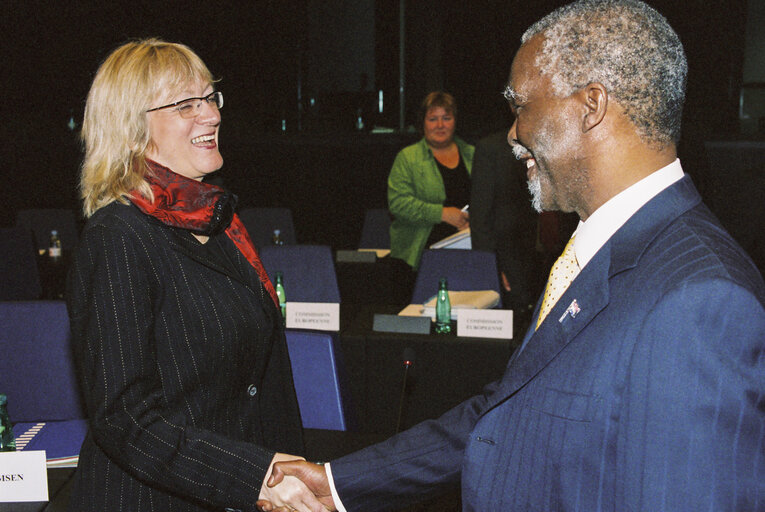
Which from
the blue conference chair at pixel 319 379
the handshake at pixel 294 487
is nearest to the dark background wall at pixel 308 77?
the blue conference chair at pixel 319 379

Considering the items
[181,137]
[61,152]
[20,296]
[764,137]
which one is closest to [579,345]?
[181,137]

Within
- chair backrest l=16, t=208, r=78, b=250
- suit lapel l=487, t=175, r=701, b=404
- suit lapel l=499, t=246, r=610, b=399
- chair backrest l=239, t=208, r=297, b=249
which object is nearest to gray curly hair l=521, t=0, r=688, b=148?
suit lapel l=487, t=175, r=701, b=404

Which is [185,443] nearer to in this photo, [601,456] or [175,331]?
[175,331]

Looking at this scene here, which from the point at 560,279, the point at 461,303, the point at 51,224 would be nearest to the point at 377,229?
the point at 461,303

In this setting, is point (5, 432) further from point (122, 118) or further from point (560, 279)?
point (560, 279)

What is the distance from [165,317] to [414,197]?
3.25 meters

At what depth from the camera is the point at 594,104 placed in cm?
106

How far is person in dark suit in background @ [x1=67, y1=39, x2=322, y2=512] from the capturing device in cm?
140

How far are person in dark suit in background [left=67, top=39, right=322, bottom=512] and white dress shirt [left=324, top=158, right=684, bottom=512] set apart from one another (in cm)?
77

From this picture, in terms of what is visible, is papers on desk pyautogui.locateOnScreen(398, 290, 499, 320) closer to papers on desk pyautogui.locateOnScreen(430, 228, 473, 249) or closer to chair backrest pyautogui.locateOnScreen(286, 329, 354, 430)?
papers on desk pyautogui.locateOnScreen(430, 228, 473, 249)

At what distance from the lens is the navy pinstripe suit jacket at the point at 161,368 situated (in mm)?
1387

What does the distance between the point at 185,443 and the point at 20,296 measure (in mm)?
3574

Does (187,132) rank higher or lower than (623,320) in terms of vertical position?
higher

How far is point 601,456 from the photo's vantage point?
3.05 feet
